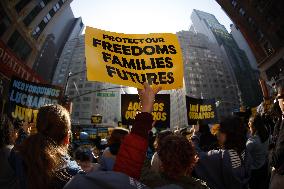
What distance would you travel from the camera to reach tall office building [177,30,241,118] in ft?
451

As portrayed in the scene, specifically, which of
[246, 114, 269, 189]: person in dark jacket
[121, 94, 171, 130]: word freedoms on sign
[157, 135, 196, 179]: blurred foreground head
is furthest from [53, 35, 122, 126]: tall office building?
[157, 135, 196, 179]: blurred foreground head

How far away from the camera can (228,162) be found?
407 cm

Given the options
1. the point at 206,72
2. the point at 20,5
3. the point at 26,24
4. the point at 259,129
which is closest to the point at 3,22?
the point at 20,5

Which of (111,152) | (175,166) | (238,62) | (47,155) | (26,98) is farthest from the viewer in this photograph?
(238,62)

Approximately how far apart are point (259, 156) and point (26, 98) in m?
6.35

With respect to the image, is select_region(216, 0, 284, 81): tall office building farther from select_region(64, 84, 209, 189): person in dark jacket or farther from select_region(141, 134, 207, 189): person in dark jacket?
select_region(64, 84, 209, 189): person in dark jacket

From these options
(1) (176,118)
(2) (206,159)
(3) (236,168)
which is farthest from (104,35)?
(1) (176,118)

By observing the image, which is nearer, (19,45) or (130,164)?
(130,164)

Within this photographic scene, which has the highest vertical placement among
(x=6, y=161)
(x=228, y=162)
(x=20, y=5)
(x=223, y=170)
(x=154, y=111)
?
(x=20, y=5)

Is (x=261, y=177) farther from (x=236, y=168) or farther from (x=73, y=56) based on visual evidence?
(x=73, y=56)

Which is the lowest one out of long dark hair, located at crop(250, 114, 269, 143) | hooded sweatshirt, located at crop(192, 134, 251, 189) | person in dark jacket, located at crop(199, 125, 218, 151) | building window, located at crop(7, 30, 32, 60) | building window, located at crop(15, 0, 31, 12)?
hooded sweatshirt, located at crop(192, 134, 251, 189)

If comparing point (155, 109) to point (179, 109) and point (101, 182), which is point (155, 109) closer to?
point (101, 182)

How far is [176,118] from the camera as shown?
161375 mm

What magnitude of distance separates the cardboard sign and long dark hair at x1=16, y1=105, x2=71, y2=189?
6190 millimetres
